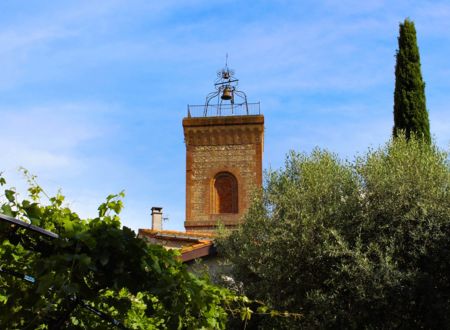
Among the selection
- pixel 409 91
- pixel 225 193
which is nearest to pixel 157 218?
pixel 225 193

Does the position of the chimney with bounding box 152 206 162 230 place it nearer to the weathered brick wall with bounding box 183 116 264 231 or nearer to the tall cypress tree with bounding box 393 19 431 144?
the weathered brick wall with bounding box 183 116 264 231

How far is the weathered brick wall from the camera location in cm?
3139

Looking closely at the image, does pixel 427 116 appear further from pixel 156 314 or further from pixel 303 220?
pixel 156 314

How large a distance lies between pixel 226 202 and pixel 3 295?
25.8m

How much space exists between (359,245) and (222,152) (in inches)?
764

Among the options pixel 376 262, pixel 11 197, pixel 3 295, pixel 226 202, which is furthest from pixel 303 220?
pixel 226 202

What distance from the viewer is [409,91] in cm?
1827

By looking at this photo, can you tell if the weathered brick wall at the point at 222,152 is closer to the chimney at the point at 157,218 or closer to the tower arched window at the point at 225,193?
the tower arched window at the point at 225,193

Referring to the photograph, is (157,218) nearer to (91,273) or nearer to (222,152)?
(222,152)

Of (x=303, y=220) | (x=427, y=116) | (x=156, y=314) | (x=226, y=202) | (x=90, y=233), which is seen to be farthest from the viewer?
(x=226, y=202)

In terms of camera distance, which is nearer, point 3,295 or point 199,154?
point 3,295

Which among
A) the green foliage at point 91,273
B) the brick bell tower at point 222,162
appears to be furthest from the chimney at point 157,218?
the green foliage at point 91,273

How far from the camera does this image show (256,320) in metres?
14.4

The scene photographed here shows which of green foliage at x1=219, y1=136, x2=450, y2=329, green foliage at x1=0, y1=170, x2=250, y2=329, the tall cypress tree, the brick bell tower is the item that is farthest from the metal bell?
green foliage at x1=0, y1=170, x2=250, y2=329
